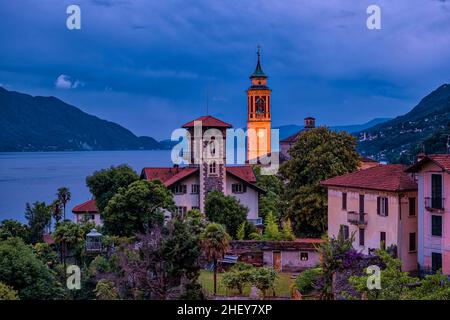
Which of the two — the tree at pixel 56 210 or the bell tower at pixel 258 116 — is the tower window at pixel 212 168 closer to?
the tree at pixel 56 210

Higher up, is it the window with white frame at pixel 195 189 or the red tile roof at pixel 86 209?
the window with white frame at pixel 195 189

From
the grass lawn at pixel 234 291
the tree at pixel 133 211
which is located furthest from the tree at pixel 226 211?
the grass lawn at pixel 234 291

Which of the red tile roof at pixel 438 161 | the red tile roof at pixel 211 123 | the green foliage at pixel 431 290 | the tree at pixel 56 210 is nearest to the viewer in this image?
the green foliage at pixel 431 290

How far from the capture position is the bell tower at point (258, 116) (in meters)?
130

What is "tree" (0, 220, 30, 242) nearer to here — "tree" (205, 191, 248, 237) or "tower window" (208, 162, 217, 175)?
"tree" (205, 191, 248, 237)

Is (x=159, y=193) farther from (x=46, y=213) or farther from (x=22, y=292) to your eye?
(x=46, y=213)

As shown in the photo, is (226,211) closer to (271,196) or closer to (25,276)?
(271,196)

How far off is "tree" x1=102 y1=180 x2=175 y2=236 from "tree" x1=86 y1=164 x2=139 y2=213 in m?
9.70

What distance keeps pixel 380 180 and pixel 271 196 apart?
2683cm

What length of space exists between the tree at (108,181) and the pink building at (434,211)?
25534 mm

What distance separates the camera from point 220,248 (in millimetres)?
30422

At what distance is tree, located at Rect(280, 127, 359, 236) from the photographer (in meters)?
44.1

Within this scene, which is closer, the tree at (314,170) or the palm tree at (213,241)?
the palm tree at (213,241)
